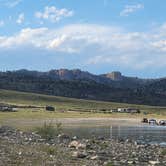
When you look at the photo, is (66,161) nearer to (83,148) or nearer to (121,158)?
(121,158)

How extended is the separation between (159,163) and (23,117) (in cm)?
8692

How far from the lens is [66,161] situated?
26.5m

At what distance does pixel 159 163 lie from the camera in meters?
28.5

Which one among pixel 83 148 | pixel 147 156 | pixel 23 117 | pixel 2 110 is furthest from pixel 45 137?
pixel 2 110

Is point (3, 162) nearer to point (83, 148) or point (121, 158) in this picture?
point (121, 158)

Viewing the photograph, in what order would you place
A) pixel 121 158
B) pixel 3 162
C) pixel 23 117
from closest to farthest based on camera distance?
pixel 3 162 < pixel 121 158 < pixel 23 117

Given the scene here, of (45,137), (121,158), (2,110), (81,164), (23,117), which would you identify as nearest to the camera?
(81,164)

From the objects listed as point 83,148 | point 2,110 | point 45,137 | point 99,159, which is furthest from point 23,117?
point 99,159

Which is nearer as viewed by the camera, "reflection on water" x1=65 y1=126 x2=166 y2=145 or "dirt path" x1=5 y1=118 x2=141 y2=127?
"reflection on water" x1=65 y1=126 x2=166 y2=145

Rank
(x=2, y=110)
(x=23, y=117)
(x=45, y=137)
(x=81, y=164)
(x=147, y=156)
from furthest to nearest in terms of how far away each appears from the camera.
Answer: (x=2, y=110) → (x=23, y=117) → (x=45, y=137) → (x=147, y=156) → (x=81, y=164)

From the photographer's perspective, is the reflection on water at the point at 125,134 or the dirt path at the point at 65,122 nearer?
the reflection on water at the point at 125,134

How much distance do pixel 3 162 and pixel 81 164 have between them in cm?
373

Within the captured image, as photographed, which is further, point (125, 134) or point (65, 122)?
point (65, 122)

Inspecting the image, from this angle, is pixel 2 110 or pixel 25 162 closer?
pixel 25 162
